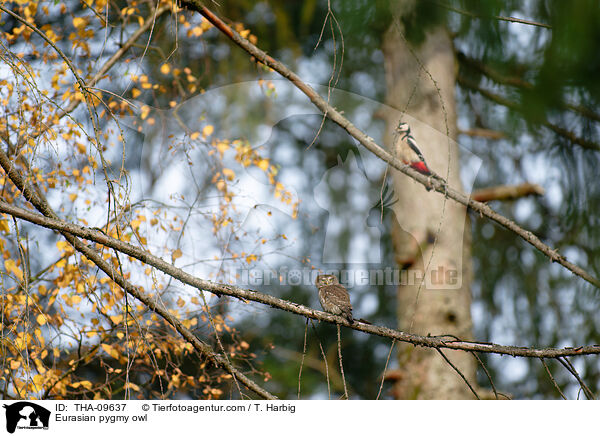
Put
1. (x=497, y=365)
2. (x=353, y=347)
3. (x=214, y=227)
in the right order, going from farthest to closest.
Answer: (x=353, y=347) < (x=497, y=365) < (x=214, y=227)

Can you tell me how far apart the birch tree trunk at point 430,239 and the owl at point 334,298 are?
0.56 m

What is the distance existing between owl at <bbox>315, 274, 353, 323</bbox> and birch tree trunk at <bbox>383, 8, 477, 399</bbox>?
560 mm

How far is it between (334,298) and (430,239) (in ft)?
3.34

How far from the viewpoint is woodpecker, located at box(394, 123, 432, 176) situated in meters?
2.45

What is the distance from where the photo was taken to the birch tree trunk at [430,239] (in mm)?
2512

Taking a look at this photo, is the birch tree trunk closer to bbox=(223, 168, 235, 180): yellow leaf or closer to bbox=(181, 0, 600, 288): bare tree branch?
bbox=(181, 0, 600, 288): bare tree branch

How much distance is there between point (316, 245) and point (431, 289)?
987 millimetres

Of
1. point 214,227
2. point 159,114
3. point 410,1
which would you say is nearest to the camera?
point 410,1

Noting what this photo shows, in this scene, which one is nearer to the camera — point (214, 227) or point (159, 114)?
point (214, 227)

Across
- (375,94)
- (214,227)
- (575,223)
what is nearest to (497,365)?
(575,223)

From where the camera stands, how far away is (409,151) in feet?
8.25

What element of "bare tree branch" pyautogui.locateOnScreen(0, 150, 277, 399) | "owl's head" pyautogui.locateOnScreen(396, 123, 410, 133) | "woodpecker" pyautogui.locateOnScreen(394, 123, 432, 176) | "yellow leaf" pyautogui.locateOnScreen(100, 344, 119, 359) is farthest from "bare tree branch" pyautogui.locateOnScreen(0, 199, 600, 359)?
"owl's head" pyautogui.locateOnScreen(396, 123, 410, 133)

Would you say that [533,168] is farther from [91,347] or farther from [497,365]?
[91,347]
